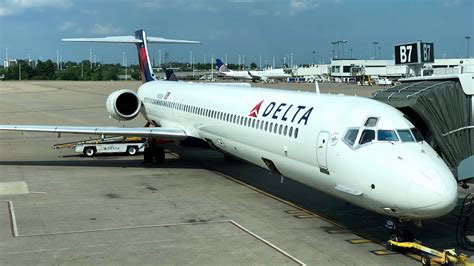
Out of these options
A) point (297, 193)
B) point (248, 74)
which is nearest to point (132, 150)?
point (297, 193)

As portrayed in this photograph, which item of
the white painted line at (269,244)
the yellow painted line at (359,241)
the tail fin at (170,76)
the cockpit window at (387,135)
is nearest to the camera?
the white painted line at (269,244)

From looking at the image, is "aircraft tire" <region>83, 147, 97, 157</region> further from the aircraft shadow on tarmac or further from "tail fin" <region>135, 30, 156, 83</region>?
"tail fin" <region>135, 30, 156, 83</region>

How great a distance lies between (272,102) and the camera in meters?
13.8

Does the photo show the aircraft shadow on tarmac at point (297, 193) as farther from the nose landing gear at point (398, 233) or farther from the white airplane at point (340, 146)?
the white airplane at point (340, 146)

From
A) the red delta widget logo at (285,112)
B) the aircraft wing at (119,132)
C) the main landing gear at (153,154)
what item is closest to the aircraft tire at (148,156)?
the main landing gear at (153,154)

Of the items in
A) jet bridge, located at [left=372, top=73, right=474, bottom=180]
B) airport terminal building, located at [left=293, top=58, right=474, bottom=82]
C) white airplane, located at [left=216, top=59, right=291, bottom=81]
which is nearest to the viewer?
jet bridge, located at [left=372, top=73, right=474, bottom=180]

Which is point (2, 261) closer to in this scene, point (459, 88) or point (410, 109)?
point (410, 109)

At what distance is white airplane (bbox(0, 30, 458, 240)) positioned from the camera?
8812 mm

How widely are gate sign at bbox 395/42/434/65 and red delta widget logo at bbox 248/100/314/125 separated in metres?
9.33

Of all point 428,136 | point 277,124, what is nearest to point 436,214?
point 428,136

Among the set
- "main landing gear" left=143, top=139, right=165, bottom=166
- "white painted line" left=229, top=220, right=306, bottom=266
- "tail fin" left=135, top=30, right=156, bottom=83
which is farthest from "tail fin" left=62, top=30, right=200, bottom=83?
"white painted line" left=229, top=220, right=306, bottom=266

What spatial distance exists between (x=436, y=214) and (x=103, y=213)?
25.5ft

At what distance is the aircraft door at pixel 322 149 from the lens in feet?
34.4

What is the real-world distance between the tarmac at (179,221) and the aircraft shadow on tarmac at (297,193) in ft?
0.12
